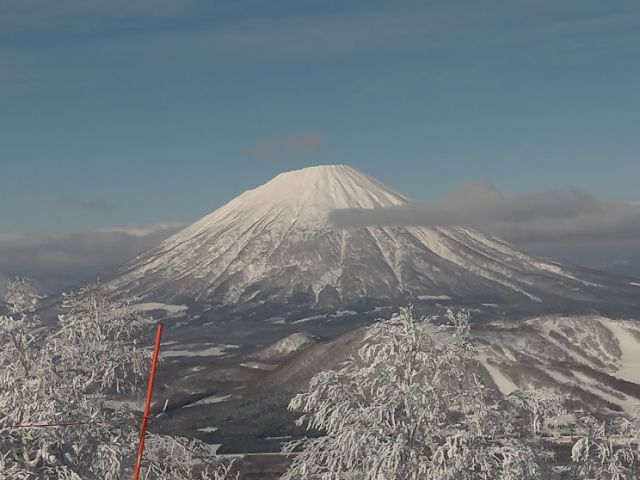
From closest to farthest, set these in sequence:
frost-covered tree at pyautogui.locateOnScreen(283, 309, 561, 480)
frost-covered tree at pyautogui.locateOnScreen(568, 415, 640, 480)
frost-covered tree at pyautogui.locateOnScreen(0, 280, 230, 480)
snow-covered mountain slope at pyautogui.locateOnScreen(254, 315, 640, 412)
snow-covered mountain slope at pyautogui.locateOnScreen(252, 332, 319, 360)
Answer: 1. frost-covered tree at pyautogui.locateOnScreen(0, 280, 230, 480)
2. frost-covered tree at pyautogui.locateOnScreen(283, 309, 561, 480)
3. frost-covered tree at pyautogui.locateOnScreen(568, 415, 640, 480)
4. snow-covered mountain slope at pyautogui.locateOnScreen(254, 315, 640, 412)
5. snow-covered mountain slope at pyautogui.locateOnScreen(252, 332, 319, 360)

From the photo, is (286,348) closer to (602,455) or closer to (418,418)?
(602,455)

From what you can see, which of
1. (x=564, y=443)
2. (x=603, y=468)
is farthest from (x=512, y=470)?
(x=564, y=443)

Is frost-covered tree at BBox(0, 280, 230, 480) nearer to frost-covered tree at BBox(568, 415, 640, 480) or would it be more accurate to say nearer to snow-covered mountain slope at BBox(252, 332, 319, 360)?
frost-covered tree at BBox(568, 415, 640, 480)

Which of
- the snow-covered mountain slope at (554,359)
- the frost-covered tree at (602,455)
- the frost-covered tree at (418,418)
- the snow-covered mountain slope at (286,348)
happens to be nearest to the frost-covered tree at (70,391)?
the frost-covered tree at (418,418)

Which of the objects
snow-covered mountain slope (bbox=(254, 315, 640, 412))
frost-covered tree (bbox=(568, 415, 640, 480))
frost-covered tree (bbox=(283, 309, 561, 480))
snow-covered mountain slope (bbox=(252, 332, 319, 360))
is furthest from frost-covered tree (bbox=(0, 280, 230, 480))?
snow-covered mountain slope (bbox=(252, 332, 319, 360))

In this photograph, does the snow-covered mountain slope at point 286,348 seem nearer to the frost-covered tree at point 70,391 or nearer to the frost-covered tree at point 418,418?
the frost-covered tree at point 70,391

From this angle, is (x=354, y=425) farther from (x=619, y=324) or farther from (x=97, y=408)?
(x=619, y=324)

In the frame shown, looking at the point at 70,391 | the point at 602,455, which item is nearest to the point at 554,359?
the point at 602,455
